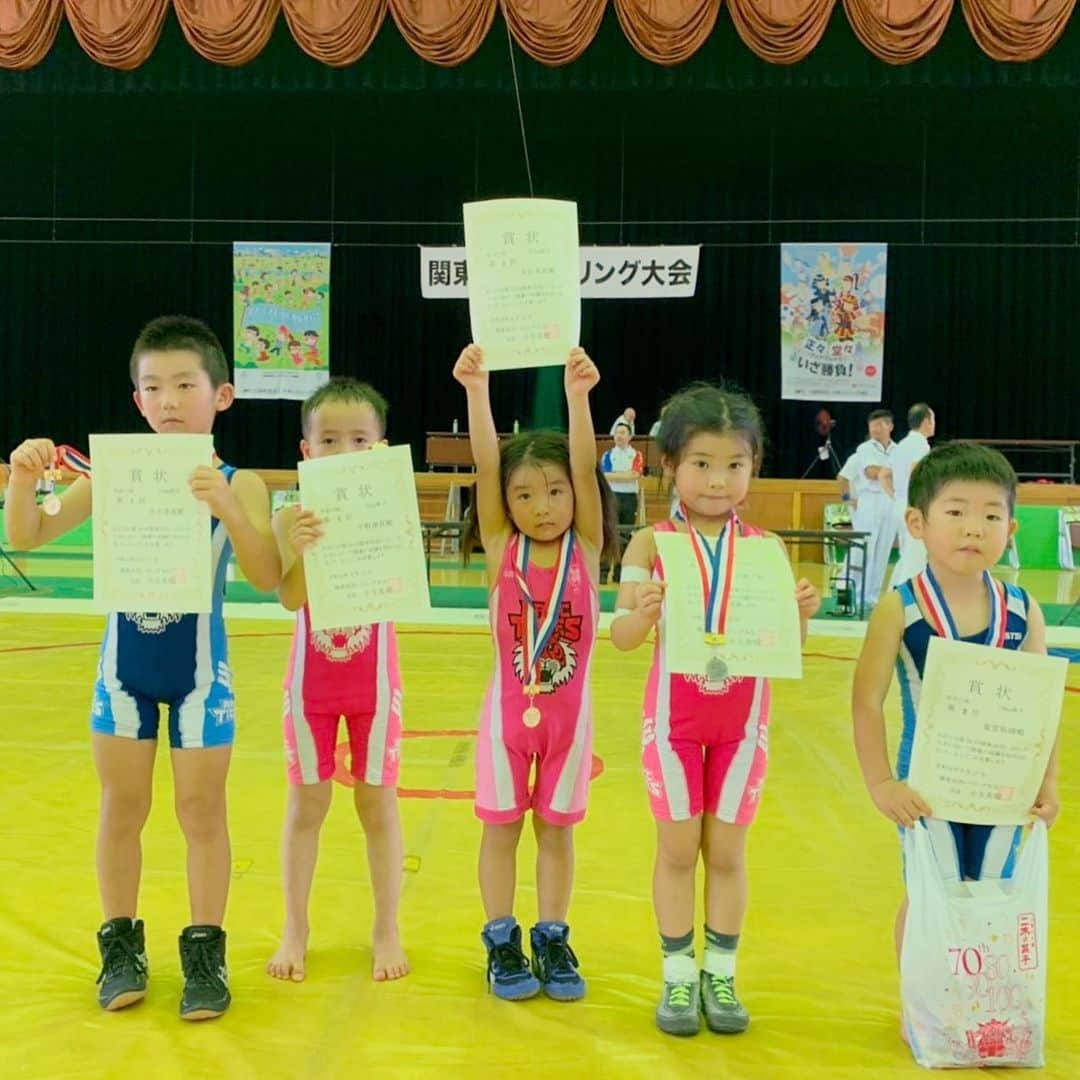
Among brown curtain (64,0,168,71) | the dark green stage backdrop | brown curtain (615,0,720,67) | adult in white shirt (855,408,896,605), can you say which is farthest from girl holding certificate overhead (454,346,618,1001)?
the dark green stage backdrop

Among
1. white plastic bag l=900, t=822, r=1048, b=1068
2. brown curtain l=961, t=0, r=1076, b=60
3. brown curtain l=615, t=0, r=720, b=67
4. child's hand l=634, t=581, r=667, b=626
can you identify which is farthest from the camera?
brown curtain l=615, t=0, r=720, b=67

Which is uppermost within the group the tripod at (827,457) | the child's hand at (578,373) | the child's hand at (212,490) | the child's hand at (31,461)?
the tripod at (827,457)

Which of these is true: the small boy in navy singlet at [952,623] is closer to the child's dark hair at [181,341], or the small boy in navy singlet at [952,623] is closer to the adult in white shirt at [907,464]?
the child's dark hair at [181,341]

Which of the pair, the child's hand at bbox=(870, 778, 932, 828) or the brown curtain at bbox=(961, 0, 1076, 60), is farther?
the brown curtain at bbox=(961, 0, 1076, 60)

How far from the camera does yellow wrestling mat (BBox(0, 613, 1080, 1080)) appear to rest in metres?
2.16

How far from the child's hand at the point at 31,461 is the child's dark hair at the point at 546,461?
88 centimetres

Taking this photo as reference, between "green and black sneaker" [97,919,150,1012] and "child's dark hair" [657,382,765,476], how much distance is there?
1.45 m

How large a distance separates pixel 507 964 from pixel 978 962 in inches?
35.6

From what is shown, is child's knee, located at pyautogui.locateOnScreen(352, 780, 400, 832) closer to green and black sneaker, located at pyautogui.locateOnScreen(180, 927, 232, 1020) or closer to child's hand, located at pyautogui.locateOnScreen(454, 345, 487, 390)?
green and black sneaker, located at pyautogui.locateOnScreen(180, 927, 232, 1020)

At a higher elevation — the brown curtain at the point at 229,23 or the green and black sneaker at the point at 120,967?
the brown curtain at the point at 229,23

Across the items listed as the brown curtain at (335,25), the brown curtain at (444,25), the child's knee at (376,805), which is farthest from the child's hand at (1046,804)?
the brown curtain at (335,25)

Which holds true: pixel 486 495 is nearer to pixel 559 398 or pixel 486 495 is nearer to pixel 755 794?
pixel 755 794

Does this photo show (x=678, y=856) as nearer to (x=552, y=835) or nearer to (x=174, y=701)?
(x=552, y=835)

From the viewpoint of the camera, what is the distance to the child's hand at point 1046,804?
213 cm
